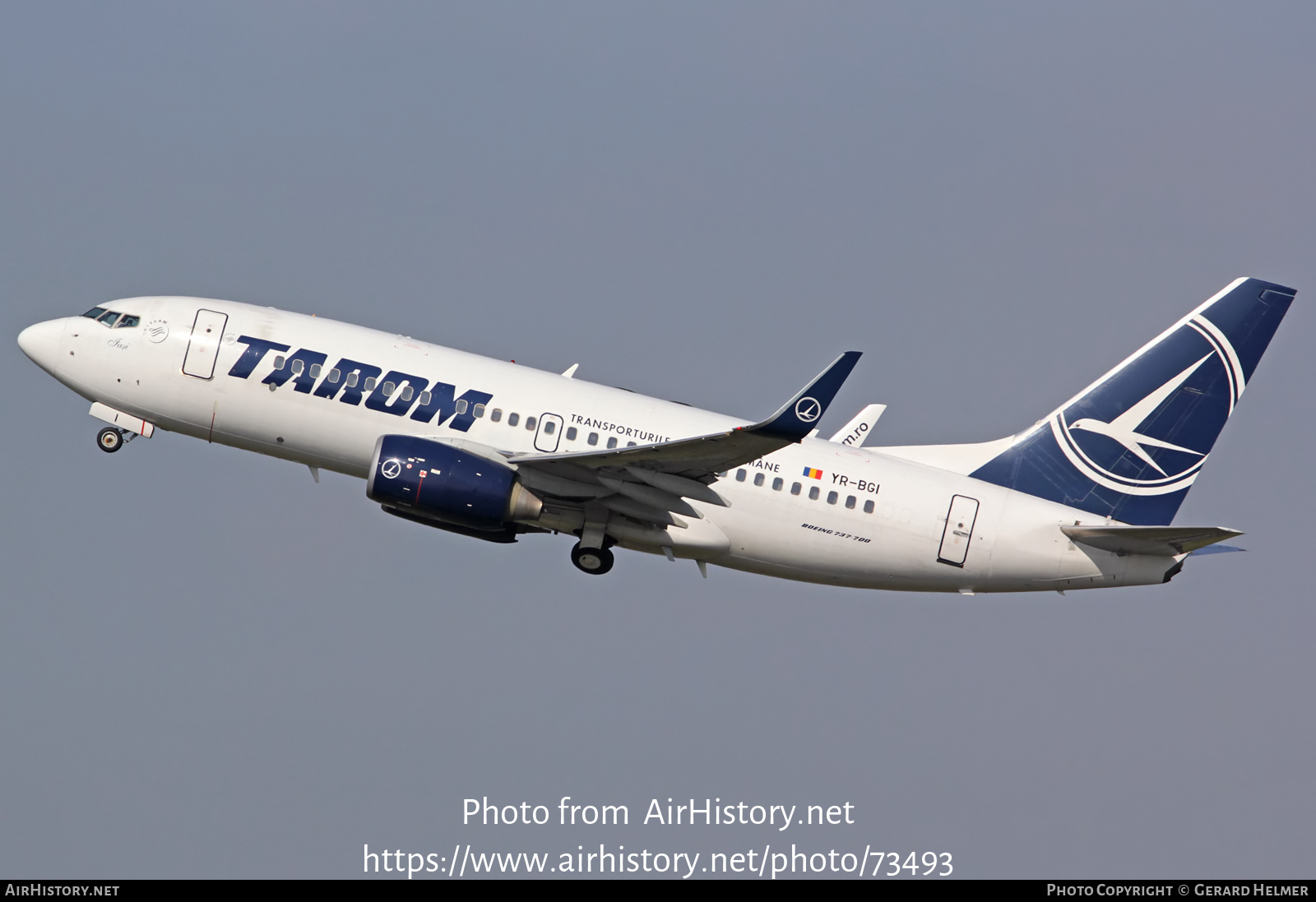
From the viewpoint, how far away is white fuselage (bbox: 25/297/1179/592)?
1320 inches

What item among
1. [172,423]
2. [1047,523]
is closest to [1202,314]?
[1047,523]

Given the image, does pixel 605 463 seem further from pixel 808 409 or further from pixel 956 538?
pixel 956 538

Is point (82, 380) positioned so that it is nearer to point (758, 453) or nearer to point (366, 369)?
point (366, 369)

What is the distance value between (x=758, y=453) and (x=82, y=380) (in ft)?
57.0

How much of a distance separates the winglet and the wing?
0.02m

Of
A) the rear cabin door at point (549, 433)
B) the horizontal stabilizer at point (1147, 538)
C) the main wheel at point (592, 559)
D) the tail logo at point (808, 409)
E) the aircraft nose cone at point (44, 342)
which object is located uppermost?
the tail logo at point (808, 409)

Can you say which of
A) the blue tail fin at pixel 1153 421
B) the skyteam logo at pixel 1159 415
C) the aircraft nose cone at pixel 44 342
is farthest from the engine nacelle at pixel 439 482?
the skyteam logo at pixel 1159 415

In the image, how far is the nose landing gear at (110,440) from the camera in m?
35.2

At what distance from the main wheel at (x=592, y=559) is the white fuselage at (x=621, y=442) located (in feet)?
2.13

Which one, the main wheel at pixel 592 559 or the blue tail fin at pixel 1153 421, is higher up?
the blue tail fin at pixel 1153 421

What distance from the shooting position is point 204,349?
111ft

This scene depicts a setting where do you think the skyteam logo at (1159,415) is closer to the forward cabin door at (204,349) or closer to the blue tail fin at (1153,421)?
the blue tail fin at (1153,421)

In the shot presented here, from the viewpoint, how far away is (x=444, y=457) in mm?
31828

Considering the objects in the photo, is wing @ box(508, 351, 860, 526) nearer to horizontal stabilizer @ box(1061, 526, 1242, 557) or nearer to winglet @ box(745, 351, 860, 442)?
winglet @ box(745, 351, 860, 442)
